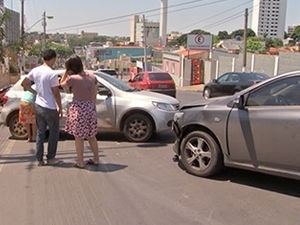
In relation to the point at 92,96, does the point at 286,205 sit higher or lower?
lower

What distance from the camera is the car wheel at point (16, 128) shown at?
10.4 meters

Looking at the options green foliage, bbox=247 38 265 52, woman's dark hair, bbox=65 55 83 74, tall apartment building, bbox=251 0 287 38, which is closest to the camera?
woman's dark hair, bbox=65 55 83 74

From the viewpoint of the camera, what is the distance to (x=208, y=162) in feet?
22.7

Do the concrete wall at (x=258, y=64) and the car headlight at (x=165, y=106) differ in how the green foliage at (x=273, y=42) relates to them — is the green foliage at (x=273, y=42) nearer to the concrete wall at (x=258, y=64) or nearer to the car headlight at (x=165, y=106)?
the concrete wall at (x=258, y=64)

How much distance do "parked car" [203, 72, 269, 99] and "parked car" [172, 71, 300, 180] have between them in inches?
594

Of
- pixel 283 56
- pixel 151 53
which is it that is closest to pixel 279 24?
pixel 151 53

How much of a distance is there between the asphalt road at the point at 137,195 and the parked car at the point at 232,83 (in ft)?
48.1

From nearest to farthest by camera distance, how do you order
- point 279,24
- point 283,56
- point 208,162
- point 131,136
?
point 208,162
point 131,136
point 283,56
point 279,24

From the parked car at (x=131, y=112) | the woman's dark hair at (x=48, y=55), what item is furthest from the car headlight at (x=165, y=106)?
the woman's dark hair at (x=48, y=55)

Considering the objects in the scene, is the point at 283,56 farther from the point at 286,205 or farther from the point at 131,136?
the point at 286,205

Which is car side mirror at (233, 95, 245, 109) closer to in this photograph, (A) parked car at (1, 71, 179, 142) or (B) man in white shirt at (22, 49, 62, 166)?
(B) man in white shirt at (22, 49, 62, 166)

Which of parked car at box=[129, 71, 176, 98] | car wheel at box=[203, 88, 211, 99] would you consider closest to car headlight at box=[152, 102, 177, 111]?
parked car at box=[129, 71, 176, 98]

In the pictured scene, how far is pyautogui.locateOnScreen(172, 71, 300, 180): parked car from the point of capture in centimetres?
602

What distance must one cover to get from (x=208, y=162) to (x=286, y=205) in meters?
1.45
